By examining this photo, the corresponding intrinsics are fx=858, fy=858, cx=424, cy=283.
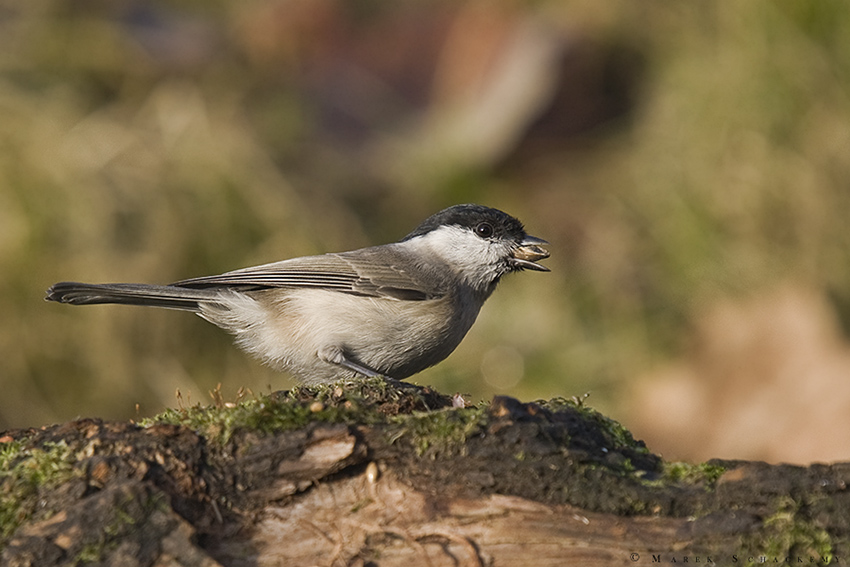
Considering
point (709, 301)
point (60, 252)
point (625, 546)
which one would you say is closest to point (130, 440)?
point (625, 546)

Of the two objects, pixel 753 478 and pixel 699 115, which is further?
pixel 699 115

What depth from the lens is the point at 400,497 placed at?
1825 millimetres

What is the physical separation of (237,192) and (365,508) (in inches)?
157

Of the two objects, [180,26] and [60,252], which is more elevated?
[180,26]

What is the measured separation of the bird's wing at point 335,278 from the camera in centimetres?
313

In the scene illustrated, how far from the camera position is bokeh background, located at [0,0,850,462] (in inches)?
188

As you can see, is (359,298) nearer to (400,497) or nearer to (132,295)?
(132,295)

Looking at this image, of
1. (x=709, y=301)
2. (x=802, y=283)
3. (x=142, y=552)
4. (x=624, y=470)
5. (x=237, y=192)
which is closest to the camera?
(x=142, y=552)

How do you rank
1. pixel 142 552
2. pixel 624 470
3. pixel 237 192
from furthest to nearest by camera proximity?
pixel 237 192, pixel 624 470, pixel 142 552

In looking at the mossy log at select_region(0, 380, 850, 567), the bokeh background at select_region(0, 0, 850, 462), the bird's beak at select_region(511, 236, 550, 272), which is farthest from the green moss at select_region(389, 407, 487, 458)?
the bokeh background at select_region(0, 0, 850, 462)

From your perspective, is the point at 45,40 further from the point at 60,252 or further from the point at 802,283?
the point at 802,283

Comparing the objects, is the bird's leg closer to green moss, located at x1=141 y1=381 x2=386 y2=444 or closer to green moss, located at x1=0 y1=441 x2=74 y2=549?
green moss, located at x1=141 y1=381 x2=386 y2=444

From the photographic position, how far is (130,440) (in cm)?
183

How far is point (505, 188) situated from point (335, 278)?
3224 mm
